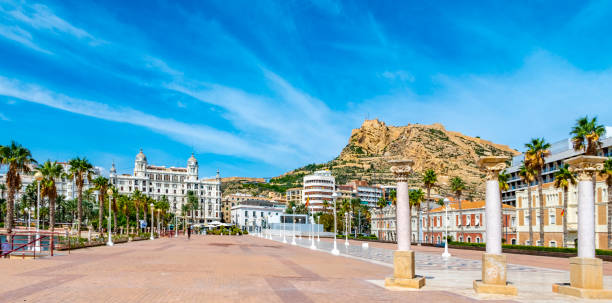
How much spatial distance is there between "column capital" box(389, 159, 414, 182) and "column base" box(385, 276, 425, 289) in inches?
123

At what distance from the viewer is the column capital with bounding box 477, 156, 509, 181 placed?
49.1 feet

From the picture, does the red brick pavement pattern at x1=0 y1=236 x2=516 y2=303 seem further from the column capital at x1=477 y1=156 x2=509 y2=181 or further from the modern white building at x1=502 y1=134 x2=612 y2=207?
the modern white building at x1=502 y1=134 x2=612 y2=207

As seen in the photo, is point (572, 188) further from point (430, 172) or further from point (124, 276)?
point (124, 276)

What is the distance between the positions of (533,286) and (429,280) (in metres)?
3.27

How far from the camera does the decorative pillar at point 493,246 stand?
14023 mm

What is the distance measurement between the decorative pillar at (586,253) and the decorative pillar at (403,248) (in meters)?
4.06

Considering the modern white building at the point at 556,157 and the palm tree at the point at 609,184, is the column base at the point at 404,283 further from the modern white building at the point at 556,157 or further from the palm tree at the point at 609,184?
the modern white building at the point at 556,157

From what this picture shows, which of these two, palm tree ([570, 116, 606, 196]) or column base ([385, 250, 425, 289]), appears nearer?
column base ([385, 250, 425, 289])

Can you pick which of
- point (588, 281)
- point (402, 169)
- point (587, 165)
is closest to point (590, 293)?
point (588, 281)

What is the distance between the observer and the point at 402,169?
54.0 ft

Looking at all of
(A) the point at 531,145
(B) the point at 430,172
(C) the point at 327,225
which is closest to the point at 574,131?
(A) the point at 531,145

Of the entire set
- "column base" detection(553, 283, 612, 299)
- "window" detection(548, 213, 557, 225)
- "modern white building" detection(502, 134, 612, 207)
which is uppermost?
"modern white building" detection(502, 134, 612, 207)

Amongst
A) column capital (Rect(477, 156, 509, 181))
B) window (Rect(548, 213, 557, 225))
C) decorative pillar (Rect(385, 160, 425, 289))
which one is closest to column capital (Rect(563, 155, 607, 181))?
column capital (Rect(477, 156, 509, 181))

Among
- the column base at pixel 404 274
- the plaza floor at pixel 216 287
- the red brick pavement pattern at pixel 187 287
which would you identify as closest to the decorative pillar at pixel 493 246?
the plaza floor at pixel 216 287
